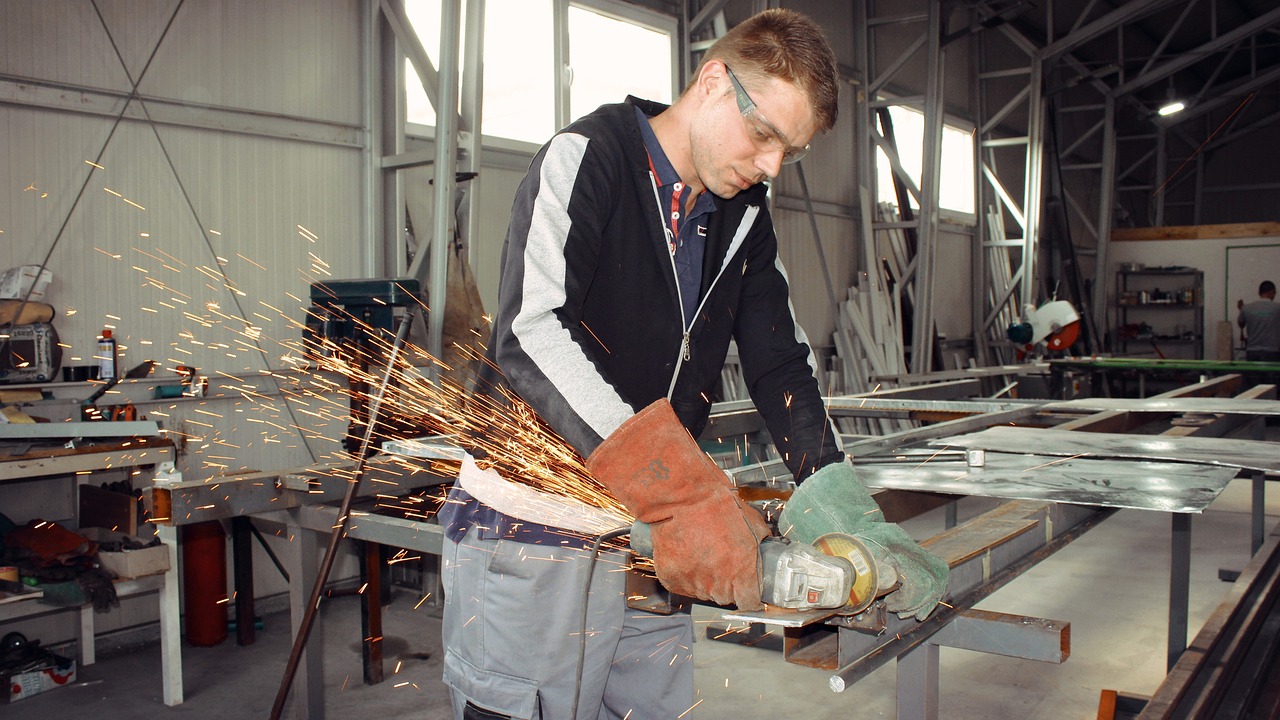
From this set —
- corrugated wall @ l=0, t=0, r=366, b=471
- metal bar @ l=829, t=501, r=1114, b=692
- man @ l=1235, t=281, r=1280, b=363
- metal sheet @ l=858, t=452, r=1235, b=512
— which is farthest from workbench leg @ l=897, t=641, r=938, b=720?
man @ l=1235, t=281, r=1280, b=363

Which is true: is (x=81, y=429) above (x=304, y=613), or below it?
above

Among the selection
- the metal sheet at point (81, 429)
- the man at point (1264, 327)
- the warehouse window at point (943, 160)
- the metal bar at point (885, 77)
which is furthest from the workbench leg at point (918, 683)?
the man at point (1264, 327)

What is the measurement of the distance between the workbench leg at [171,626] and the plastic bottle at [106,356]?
84 cm

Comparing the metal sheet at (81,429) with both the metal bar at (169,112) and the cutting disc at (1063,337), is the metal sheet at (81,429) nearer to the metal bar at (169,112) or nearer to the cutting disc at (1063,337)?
the metal bar at (169,112)

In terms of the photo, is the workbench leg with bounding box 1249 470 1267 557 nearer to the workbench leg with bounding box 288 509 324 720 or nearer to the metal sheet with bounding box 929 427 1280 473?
the metal sheet with bounding box 929 427 1280 473

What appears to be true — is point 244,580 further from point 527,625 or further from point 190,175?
point 527,625

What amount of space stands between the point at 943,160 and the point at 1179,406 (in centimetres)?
865

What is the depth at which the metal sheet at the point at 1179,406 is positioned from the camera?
356cm

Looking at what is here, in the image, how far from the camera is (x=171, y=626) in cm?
364

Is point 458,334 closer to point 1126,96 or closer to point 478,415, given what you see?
point 478,415

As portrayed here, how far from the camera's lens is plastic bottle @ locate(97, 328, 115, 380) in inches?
160

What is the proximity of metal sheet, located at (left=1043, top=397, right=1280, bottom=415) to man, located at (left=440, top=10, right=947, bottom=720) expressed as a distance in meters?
2.55

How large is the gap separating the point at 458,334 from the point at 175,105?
1.74 metres

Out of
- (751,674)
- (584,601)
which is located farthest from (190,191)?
(584,601)
